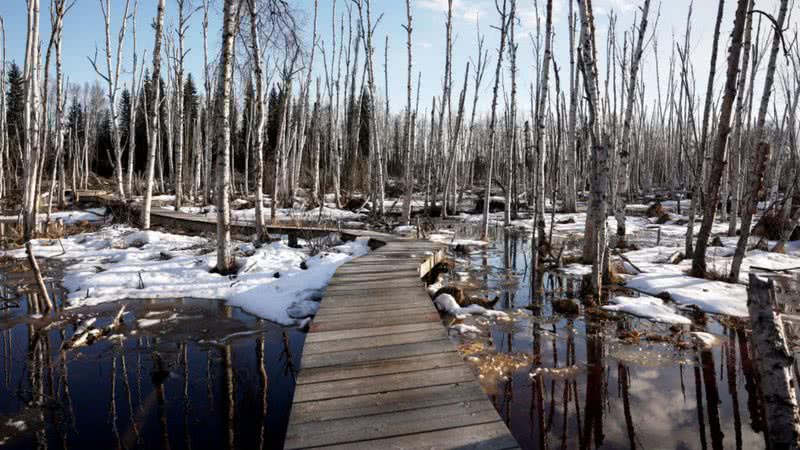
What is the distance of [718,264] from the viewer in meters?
8.69

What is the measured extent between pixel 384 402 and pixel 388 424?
244mm

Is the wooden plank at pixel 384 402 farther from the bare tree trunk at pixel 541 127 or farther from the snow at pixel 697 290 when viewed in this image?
the bare tree trunk at pixel 541 127

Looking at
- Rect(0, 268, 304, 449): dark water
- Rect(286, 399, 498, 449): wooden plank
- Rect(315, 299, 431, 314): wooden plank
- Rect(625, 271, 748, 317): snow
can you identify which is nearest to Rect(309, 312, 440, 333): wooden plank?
Rect(315, 299, 431, 314): wooden plank

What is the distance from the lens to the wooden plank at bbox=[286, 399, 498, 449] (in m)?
2.37

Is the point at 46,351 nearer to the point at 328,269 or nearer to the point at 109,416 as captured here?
the point at 109,416

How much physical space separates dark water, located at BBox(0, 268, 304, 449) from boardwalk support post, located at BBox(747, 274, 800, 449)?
290cm

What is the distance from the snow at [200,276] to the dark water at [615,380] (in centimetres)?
256

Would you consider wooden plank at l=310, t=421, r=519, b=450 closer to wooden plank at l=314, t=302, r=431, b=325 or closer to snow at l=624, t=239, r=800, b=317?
wooden plank at l=314, t=302, r=431, b=325

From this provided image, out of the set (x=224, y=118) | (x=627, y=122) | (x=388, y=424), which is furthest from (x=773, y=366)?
(x=627, y=122)

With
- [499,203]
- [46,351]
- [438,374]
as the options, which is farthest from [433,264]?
[499,203]

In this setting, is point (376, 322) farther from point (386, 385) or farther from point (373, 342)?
point (386, 385)

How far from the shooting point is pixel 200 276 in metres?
7.05

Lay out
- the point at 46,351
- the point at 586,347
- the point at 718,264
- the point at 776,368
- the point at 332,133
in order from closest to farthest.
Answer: the point at 776,368 < the point at 46,351 < the point at 586,347 < the point at 718,264 < the point at 332,133

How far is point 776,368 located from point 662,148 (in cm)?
4970
